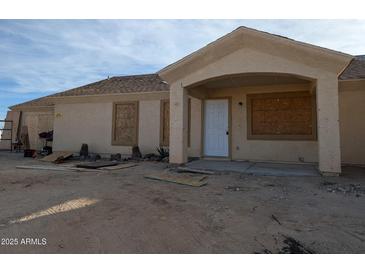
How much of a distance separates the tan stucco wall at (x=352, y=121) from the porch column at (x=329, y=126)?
282cm

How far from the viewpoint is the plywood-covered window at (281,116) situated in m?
8.87

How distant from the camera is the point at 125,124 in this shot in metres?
11.7

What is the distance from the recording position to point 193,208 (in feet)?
13.2

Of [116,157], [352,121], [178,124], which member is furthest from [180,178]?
[352,121]

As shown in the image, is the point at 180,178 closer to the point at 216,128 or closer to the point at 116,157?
the point at 216,128

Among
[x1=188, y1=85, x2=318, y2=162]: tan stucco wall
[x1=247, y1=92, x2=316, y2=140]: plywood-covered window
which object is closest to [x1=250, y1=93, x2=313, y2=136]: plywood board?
[x1=247, y1=92, x2=316, y2=140]: plywood-covered window

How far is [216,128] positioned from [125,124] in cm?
476

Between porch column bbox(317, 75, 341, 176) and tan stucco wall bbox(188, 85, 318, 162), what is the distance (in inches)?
96.5

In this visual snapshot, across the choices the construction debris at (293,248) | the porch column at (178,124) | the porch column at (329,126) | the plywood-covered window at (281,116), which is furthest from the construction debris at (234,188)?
the plywood-covered window at (281,116)

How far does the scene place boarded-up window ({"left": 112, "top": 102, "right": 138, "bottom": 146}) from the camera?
11531 millimetres

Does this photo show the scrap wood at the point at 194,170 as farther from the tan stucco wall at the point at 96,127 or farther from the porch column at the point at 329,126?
the tan stucco wall at the point at 96,127
